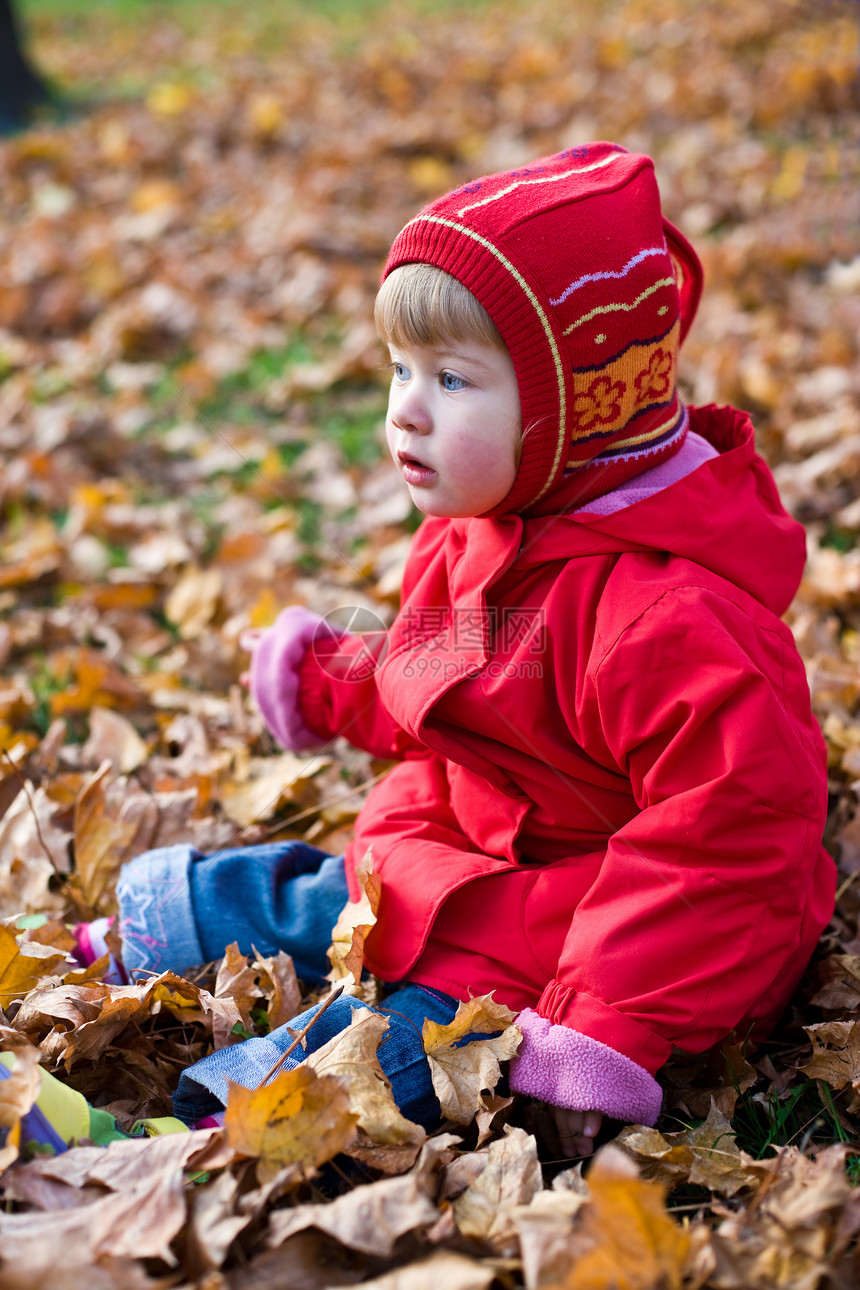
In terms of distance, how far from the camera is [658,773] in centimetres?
158

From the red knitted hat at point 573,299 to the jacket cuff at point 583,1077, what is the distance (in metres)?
0.83

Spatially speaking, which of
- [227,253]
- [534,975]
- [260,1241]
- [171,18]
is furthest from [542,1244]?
[171,18]

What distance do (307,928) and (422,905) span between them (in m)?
0.32

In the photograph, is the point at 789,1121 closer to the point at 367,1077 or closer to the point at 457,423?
the point at 367,1077

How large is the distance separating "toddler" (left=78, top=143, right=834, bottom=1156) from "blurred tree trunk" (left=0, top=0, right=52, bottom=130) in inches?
396

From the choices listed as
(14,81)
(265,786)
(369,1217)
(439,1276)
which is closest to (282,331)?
(265,786)

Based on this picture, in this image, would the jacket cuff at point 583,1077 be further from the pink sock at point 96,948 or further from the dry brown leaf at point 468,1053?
the pink sock at point 96,948

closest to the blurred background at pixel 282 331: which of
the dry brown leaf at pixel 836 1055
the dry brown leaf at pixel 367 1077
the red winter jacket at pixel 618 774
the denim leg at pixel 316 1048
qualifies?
the dry brown leaf at pixel 836 1055

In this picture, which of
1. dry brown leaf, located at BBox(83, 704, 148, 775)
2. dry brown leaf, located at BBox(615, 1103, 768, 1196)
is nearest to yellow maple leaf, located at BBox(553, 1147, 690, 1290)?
dry brown leaf, located at BBox(615, 1103, 768, 1196)

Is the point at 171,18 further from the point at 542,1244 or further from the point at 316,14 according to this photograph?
the point at 542,1244

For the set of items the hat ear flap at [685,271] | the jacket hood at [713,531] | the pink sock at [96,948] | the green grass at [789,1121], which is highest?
the hat ear flap at [685,271]

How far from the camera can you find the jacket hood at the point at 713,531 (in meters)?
1.66

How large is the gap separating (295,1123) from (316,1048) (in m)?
0.24

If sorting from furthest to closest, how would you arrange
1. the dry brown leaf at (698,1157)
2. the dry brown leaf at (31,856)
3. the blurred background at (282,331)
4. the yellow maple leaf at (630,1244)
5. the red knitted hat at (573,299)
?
the blurred background at (282,331), the dry brown leaf at (31,856), the red knitted hat at (573,299), the dry brown leaf at (698,1157), the yellow maple leaf at (630,1244)
